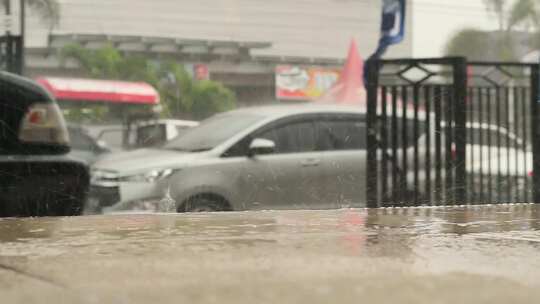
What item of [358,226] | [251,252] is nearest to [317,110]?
[358,226]

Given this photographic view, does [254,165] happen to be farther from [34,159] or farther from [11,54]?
[11,54]

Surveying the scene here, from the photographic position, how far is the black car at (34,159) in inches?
173

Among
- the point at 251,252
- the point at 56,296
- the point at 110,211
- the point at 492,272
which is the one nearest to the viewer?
the point at 56,296

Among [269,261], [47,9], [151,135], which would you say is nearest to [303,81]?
[151,135]

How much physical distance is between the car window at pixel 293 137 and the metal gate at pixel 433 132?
1.52ft

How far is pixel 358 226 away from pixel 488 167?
2498 mm

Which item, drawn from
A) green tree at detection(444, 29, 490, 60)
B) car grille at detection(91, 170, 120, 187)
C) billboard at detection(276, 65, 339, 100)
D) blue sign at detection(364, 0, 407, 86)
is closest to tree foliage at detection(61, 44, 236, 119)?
billboard at detection(276, 65, 339, 100)

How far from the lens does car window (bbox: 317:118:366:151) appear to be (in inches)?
205

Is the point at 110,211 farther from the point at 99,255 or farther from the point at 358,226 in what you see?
the point at 99,255

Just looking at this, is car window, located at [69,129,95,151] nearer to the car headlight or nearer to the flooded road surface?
the car headlight

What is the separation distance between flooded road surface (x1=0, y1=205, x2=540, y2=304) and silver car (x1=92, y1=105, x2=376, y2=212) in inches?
33.9

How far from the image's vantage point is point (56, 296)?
6.10 ft

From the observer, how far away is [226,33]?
517 cm

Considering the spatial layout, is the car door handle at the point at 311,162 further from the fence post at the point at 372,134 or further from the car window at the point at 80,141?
the car window at the point at 80,141
